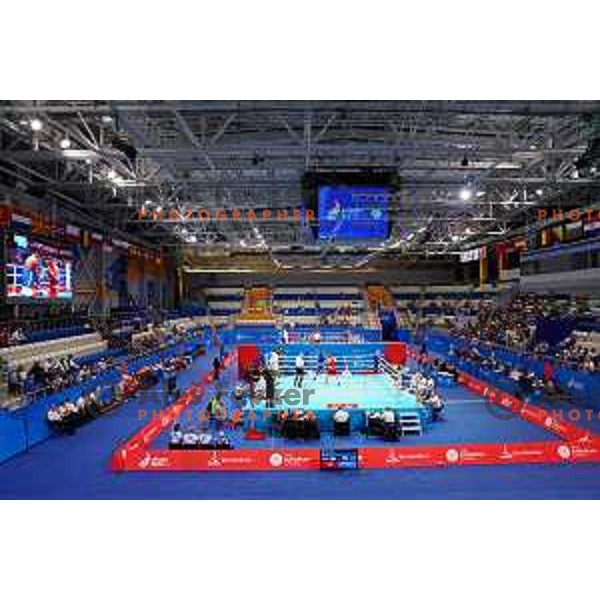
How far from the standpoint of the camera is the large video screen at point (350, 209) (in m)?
11.6

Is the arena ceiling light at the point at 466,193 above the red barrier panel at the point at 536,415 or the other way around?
above

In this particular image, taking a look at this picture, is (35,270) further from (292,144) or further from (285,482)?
(285,482)

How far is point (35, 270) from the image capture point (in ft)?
59.7

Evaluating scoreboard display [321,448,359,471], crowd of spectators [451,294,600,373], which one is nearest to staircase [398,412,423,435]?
scoreboard display [321,448,359,471]

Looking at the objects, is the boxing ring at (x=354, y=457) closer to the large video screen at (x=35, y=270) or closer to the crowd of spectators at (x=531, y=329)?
the crowd of spectators at (x=531, y=329)

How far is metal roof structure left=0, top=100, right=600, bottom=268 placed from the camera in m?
10.8

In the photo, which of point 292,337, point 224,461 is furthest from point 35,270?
point 292,337

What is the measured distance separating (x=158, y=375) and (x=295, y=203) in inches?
354

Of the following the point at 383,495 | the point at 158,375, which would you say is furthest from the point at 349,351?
the point at 383,495

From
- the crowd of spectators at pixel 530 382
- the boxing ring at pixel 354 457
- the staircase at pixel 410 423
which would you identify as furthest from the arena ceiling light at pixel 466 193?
the boxing ring at pixel 354 457

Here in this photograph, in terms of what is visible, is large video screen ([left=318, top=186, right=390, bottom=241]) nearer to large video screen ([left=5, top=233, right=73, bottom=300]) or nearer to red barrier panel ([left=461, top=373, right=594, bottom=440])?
red barrier panel ([left=461, top=373, right=594, bottom=440])

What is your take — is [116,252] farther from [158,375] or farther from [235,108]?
[235,108]

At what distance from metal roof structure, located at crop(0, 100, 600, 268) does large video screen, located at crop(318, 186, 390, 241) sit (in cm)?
135

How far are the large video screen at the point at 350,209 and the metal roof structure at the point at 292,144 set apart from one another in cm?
135
